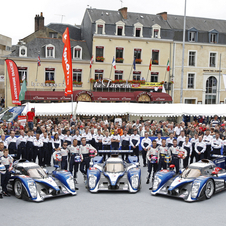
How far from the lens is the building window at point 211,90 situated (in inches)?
1538

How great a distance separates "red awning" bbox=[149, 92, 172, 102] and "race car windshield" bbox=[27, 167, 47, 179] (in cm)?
2330

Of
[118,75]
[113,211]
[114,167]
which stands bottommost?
[113,211]

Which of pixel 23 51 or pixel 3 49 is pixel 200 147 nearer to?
pixel 23 51

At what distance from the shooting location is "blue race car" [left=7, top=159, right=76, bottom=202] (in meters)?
10.6

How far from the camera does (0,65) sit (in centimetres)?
4050

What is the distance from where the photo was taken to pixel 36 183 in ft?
36.0

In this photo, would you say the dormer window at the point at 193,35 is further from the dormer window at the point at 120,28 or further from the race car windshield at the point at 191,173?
the race car windshield at the point at 191,173

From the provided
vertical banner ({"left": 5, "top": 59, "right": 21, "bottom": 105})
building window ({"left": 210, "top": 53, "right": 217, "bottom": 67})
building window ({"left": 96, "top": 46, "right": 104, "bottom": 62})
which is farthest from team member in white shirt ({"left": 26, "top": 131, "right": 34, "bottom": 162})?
building window ({"left": 210, "top": 53, "right": 217, "bottom": 67})

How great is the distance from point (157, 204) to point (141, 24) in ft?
94.7

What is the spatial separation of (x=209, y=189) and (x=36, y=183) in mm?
5939

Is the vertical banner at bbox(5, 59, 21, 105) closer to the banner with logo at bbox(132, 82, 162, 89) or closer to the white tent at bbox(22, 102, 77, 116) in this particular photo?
the white tent at bbox(22, 102, 77, 116)

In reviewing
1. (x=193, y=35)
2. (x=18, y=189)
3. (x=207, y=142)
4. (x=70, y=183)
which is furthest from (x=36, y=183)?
(x=193, y=35)

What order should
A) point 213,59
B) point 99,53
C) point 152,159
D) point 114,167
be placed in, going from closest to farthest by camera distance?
point 114,167 → point 152,159 → point 99,53 → point 213,59

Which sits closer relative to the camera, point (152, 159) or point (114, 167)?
point (114, 167)
